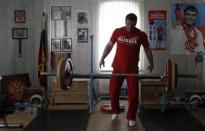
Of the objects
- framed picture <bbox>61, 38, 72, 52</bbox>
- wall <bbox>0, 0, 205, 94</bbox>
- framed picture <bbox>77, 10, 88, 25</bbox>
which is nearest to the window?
wall <bbox>0, 0, 205, 94</bbox>

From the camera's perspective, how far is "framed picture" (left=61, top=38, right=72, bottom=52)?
6.79 m

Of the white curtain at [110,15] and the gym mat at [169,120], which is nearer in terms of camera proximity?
the gym mat at [169,120]

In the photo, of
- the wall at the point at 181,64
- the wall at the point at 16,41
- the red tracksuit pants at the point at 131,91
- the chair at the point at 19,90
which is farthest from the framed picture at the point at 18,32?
the red tracksuit pants at the point at 131,91

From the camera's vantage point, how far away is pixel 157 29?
6.74 metres

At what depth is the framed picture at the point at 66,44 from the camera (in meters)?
6.79

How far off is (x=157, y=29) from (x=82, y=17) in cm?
131

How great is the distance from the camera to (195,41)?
6.74m

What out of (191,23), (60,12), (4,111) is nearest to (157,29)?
(191,23)

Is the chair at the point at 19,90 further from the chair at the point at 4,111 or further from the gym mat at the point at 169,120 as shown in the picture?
the gym mat at the point at 169,120

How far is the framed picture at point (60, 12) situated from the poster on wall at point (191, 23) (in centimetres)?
181

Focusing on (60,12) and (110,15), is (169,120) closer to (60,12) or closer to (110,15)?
(110,15)

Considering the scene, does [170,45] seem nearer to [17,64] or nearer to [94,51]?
[94,51]

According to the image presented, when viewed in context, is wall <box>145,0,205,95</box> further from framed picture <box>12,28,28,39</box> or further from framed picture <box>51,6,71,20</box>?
framed picture <box>12,28,28,39</box>

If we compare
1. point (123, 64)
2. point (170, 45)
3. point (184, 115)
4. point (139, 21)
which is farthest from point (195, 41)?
point (123, 64)
